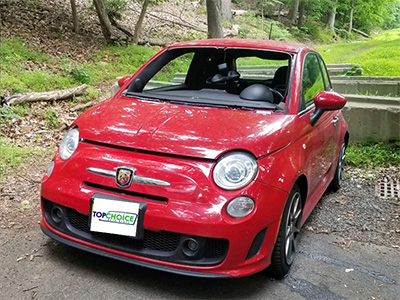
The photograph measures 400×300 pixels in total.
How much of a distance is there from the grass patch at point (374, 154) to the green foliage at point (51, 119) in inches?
173

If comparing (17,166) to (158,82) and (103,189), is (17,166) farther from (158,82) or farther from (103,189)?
(103,189)

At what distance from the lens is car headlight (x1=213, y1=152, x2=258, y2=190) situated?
8.23ft

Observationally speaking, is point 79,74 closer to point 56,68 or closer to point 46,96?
point 56,68

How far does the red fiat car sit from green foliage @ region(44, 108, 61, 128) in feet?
12.0

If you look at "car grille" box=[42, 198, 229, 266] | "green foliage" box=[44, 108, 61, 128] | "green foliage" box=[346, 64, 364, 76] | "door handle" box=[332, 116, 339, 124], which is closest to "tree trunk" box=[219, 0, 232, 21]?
"green foliage" box=[346, 64, 364, 76]

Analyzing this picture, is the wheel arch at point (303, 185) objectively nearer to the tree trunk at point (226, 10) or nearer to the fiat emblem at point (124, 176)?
the fiat emblem at point (124, 176)

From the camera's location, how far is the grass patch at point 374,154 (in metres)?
5.47

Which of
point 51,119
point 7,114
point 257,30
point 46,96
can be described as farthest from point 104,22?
point 257,30

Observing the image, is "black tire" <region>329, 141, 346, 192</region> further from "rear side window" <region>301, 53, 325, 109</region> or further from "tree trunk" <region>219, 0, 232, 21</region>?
"tree trunk" <region>219, 0, 232, 21</region>

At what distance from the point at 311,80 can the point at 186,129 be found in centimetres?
164

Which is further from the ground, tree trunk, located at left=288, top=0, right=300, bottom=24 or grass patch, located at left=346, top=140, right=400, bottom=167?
tree trunk, located at left=288, top=0, right=300, bottom=24

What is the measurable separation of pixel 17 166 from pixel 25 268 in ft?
7.41

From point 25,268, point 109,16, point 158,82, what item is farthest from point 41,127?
point 109,16

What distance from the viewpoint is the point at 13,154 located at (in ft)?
16.8
